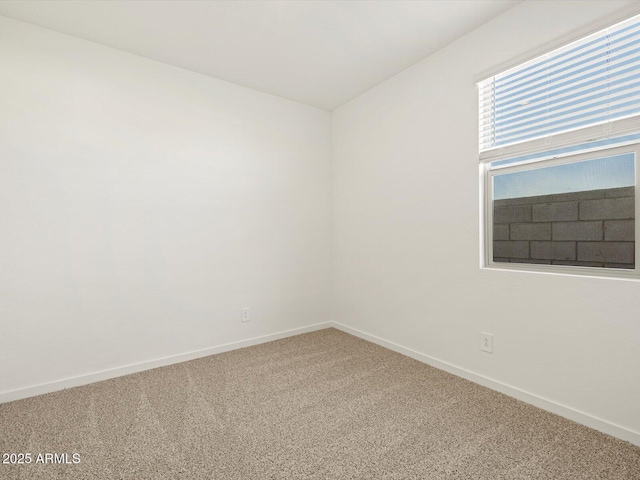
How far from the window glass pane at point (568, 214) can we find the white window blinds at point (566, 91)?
0.77 ft

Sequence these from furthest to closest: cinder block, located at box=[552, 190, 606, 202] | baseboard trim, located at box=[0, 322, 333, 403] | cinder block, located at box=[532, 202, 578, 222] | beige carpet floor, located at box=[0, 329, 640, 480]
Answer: baseboard trim, located at box=[0, 322, 333, 403] < cinder block, located at box=[532, 202, 578, 222] < cinder block, located at box=[552, 190, 606, 202] < beige carpet floor, located at box=[0, 329, 640, 480]

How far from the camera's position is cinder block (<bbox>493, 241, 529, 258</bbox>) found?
6.89 feet

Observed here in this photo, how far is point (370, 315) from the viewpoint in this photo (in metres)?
3.13

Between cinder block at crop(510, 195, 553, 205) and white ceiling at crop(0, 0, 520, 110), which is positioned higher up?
white ceiling at crop(0, 0, 520, 110)

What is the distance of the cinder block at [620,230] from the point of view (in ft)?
5.42

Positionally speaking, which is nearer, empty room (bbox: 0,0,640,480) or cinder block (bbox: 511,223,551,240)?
empty room (bbox: 0,0,640,480)

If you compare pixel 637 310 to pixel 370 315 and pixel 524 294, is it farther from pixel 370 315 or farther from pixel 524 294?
pixel 370 315

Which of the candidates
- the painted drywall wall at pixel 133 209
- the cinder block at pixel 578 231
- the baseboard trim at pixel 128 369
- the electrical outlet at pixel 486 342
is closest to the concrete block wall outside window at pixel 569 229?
the cinder block at pixel 578 231

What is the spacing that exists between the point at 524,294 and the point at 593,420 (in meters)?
0.71

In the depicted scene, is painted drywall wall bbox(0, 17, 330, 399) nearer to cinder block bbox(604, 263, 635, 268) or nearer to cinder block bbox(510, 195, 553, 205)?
cinder block bbox(510, 195, 553, 205)

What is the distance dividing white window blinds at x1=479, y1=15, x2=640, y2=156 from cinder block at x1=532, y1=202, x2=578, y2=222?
423mm

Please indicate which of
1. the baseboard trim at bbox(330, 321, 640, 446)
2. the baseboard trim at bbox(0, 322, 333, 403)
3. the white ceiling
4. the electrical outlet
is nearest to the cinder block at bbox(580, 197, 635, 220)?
the electrical outlet

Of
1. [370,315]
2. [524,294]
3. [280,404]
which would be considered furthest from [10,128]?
[524,294]

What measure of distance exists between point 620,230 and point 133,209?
3129mm
